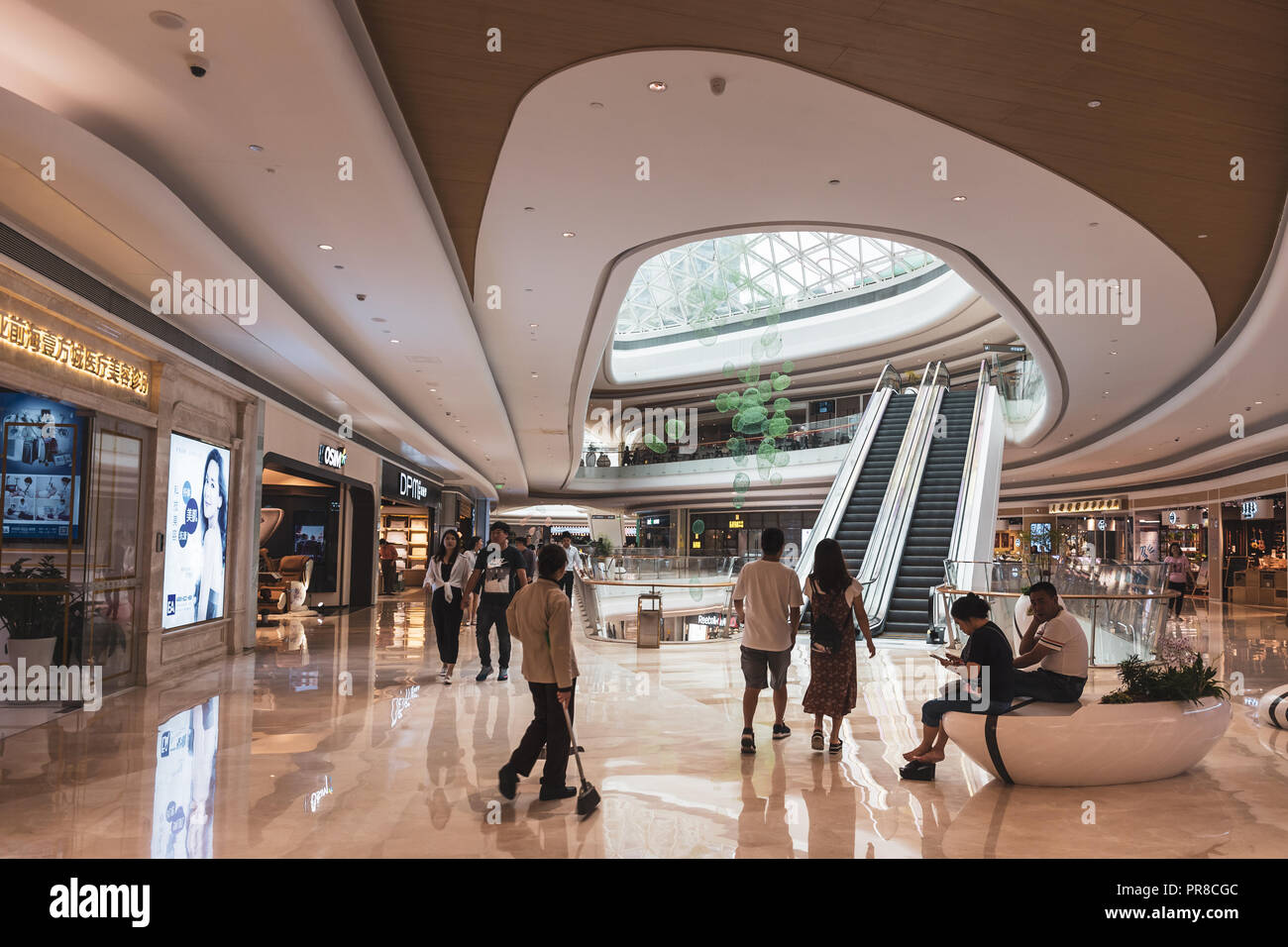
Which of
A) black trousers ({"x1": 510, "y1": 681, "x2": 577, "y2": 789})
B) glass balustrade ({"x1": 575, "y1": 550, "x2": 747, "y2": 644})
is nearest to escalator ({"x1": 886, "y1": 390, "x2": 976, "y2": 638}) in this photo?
glass balustrade ({"x1": 575, "y1": 550, "x2": 747, "y2": 644})

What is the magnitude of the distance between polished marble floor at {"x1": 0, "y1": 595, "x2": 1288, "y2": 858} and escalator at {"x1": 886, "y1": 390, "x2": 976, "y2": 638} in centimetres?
465

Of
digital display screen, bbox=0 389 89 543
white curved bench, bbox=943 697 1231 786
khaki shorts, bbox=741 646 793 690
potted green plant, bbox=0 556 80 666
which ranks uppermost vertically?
digital display screen, bbox=0 389 89 543

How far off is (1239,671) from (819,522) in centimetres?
671

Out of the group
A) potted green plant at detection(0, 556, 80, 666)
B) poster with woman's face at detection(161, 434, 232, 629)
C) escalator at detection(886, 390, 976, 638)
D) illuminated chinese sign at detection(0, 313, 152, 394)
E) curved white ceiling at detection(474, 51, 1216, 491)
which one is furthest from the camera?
escalator at detection(886, 390, 976, 638)

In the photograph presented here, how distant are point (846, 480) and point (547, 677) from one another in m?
12.6

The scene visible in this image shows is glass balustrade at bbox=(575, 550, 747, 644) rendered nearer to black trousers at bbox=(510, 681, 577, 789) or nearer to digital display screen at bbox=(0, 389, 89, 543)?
digital display screen at bbox=(0, 389, 89, 543)

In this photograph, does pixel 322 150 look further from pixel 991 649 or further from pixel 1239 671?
pixel 1239 671

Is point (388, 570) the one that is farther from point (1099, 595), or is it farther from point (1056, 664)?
point (1056, 664)

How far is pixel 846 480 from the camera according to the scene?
16.5 m

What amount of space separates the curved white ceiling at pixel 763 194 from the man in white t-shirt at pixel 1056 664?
3057 millimetres

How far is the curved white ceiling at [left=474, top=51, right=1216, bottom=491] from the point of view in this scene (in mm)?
5102

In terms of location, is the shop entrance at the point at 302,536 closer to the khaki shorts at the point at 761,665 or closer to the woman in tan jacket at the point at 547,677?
the khaki shorts at the point at 761,665

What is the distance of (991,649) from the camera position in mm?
4969
